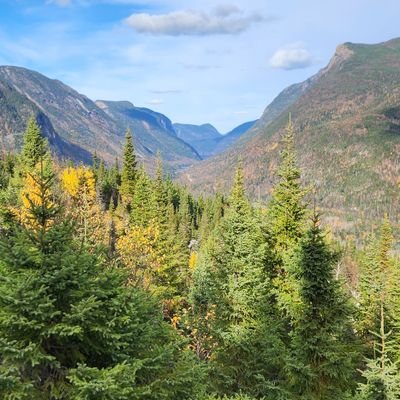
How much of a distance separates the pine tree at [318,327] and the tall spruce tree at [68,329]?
8.52 m

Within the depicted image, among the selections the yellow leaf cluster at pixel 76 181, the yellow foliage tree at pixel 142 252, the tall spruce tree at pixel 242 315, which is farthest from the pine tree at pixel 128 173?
the tall spruce tree at pixel 242 315

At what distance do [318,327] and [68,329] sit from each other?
11.7 metres

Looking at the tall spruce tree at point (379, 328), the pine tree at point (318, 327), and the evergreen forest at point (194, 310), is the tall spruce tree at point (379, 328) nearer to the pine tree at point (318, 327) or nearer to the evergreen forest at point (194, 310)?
the evergreen forest at point (194, 310)

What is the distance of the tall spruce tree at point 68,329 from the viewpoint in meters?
7.16

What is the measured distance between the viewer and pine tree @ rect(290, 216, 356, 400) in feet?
53.1

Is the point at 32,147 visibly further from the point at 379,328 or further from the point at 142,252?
the point at 379,328

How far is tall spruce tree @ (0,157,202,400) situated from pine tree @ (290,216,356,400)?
28.0 feet

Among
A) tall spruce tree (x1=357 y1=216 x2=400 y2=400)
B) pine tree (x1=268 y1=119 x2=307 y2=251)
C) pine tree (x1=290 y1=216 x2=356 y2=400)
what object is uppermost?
pine tree (x1=268 y1=119 x2=307 y2=251)

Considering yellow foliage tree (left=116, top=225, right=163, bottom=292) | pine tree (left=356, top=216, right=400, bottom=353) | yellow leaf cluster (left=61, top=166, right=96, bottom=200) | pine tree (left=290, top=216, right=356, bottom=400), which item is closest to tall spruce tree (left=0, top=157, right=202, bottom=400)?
pine tree (left=290, top=216, right=356, bottom=400)

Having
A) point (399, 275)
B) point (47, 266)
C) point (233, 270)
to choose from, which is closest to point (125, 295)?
point (47, 266)

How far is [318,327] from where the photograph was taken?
16.5 meters

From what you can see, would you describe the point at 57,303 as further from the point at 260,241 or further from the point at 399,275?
the point at 399,275

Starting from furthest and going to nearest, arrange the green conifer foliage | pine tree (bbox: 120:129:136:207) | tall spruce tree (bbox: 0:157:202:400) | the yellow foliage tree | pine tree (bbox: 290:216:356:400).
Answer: pine tree (bbox: 120:129:136:207) → the green conifer foliage → the yellow foliage tree → pine tree (bbox: 290:216:356:400) → tall spruce tree (bbox: 0:157:202:400)

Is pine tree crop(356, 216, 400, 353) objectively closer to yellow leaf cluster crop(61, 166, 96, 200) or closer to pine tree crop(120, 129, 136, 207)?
yellow leaf cluster crop(61, 166, 96, 200)
